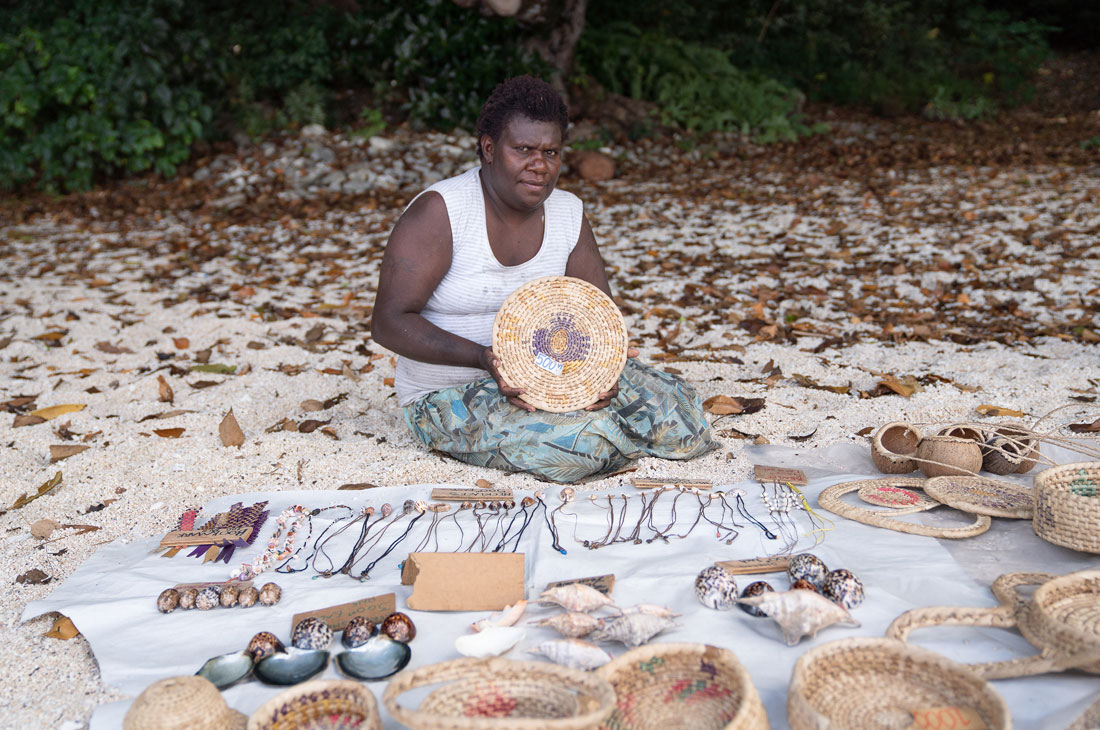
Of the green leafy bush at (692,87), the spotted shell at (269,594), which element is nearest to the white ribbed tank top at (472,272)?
the spotted shell at (269,594)

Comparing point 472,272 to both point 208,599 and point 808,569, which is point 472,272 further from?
point 808,569

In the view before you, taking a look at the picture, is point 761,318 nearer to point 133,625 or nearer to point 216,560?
point 216,560

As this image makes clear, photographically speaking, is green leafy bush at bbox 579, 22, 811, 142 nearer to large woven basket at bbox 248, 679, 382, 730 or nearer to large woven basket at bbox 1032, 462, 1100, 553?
large woven basket at bbox 1032, 462, 1100, 553

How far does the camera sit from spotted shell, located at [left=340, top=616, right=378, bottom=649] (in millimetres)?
1840

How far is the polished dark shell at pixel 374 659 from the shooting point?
1764mm

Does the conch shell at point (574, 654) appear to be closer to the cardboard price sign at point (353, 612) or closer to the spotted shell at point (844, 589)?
the cardboard price sign at point (353, 612)

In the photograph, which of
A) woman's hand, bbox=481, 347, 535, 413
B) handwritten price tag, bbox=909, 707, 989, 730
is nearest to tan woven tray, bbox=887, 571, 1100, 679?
handwritten price tag, bbox=909, 707, 989, 730

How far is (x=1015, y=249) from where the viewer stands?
5.36 meters

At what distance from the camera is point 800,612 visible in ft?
5.85

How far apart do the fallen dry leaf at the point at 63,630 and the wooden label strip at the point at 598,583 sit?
1097 millimetres

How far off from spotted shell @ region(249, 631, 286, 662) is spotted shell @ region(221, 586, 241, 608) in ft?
0.80

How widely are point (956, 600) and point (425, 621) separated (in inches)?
46.5

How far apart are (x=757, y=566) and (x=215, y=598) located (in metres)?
1.29

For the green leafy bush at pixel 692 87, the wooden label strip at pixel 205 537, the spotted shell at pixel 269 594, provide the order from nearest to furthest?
the spotted shell at pixel 269 594 → the wooden label strip at pixel 205 537 → the green leafy bush at pixel 692 87
